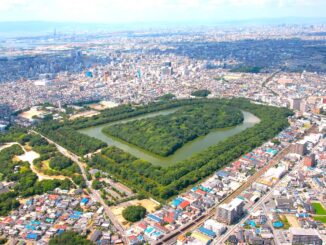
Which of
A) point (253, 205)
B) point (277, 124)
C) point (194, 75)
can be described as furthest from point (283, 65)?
point (253, 205)

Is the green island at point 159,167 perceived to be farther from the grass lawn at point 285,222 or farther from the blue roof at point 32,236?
the blue roof at point 32,236

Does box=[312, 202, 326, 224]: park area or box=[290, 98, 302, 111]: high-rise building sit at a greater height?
box=[290, 98, 302, 111]: high-rise building

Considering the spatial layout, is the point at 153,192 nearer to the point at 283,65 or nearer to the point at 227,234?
the point at 227,234

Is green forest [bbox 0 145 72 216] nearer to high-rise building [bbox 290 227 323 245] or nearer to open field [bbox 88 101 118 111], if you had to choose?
high-rise building [bbox 290 227 323 245]

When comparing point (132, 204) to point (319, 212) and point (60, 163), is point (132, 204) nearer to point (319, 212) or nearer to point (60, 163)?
point (60, 163)

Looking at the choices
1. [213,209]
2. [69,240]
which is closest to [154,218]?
[213,209]

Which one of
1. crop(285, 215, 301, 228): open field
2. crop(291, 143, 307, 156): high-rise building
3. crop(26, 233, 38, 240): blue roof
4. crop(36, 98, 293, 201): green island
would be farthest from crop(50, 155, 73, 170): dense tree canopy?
crop(291, 143, 307, 156): high-rise building

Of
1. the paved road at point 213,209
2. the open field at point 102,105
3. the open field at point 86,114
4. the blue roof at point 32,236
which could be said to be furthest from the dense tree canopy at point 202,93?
the blue roof at point 32,236
